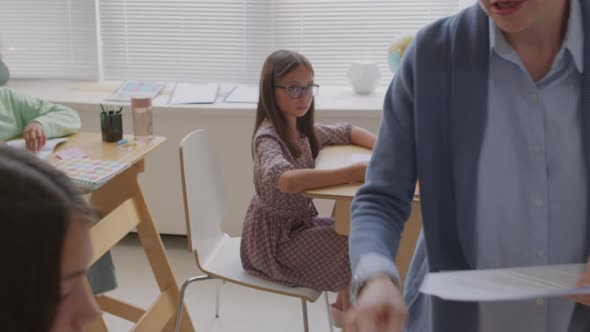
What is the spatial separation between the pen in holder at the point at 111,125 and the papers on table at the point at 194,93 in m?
0.88

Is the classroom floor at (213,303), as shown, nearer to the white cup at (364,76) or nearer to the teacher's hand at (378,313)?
the white cup at (364,76)

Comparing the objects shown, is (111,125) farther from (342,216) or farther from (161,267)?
(342,216)

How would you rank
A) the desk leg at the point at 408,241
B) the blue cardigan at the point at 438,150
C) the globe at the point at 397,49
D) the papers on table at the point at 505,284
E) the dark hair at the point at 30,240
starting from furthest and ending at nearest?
the globe at the point at 397,49 → the desk leg at the point at 408,241 → the blue cardigan at the point at 438,150 → the papers on table at the point at 505,284 → the dark hair at the point at 30,240

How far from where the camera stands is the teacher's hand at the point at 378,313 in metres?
0.87

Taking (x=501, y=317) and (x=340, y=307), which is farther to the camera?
(x=340, y=307)

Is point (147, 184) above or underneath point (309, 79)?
underneath

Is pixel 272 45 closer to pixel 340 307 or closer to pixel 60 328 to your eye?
pixel 340 307

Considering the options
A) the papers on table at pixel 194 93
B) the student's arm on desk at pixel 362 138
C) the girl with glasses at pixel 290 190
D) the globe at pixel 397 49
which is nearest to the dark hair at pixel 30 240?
the girl with glasses at pixel 290 190

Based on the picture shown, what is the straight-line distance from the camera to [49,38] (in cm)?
380

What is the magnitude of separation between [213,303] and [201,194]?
2.94 ft

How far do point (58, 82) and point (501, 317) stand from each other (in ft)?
10.7

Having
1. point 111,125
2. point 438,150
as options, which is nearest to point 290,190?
point 111,125

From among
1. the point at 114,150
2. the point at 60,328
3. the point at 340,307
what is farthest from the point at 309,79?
the point at 60,328

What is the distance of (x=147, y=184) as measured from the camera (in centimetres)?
346
